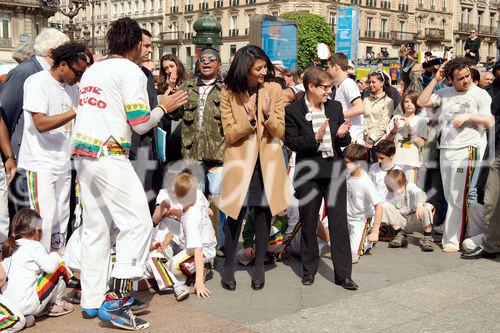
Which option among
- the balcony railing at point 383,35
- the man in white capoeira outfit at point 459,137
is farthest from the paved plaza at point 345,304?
the balcony railing at point 383,35

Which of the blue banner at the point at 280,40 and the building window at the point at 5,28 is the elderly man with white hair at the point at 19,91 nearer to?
the blue banner at the point at 280,40

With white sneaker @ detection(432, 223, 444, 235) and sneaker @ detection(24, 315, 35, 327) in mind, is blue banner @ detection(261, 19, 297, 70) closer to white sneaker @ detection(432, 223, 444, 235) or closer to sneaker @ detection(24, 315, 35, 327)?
white sneaker @ detection(432, 223, 444, 235)

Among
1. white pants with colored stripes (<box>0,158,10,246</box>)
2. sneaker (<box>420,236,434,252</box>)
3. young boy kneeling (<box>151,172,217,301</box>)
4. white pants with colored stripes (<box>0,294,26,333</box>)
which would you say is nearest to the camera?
white pants with colored stripes (<box>0,294,26,333</box>)

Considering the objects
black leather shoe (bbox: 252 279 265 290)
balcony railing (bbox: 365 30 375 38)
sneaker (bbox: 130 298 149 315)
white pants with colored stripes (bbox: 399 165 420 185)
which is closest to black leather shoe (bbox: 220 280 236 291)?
black leather shoe (bbox: 252 279 265 290)

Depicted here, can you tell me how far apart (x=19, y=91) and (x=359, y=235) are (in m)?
3.63

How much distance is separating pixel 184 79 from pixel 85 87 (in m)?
2.50

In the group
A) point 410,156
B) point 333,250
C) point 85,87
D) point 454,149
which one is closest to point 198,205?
point 333,250

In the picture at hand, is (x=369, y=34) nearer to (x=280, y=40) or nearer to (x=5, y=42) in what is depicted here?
(x=5, y=42)

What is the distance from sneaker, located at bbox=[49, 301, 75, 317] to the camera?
4660 mm

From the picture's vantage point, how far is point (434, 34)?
8812cm

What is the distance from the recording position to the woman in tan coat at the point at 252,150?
5156 millimetres

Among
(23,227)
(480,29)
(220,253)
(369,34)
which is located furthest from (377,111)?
(480,29)

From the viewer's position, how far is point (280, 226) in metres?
6.60

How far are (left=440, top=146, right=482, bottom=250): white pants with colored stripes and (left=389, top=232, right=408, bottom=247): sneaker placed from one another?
0.42m
